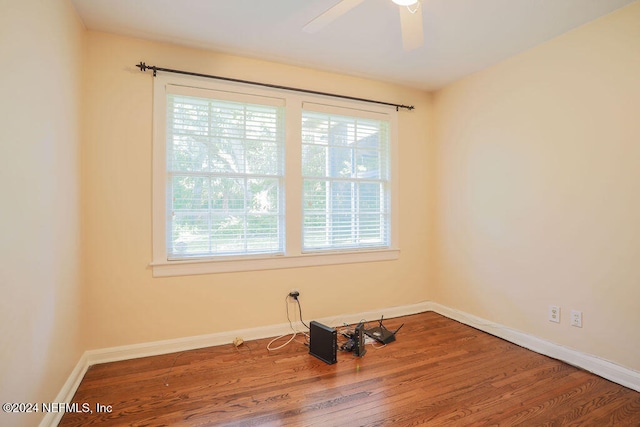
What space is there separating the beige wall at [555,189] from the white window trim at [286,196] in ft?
2.51

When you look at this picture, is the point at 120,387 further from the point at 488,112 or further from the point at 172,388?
the point at 488,112

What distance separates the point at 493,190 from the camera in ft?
10.0

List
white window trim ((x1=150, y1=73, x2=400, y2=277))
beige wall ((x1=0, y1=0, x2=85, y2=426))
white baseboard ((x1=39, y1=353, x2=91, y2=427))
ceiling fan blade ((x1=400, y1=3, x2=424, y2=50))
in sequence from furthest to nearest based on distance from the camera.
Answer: white window trim ((x1=150, y1=73, x2=400, y2=277)), ceiling fan blade ((x1=400, y1=3, x2=424, y2=50)), white baseboard ((x1=39, y1=353, x2=91, y2=427)), beige wall ((x1=0, y1=0, x2=85, y2=426))

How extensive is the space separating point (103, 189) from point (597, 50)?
3.87 metres

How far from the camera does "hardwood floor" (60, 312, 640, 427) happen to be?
1.79 meters

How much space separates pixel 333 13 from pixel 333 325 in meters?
2.70

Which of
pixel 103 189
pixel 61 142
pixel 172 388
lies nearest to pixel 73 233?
pixel 103 189

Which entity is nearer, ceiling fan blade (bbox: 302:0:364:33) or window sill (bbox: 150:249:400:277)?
ceiling fan blade (bbox: 302:0:364:33)

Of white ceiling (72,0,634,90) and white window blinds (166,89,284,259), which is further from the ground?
white ceiling (72,0,634,90)

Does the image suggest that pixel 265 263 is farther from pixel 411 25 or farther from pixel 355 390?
pixel 411 25

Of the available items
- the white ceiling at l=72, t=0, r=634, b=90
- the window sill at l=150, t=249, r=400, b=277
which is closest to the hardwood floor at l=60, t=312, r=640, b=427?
the window sill at l=150, t=249, r=400, b=277

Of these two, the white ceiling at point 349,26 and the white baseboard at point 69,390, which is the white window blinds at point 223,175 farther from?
the white baseboard at point 69,390

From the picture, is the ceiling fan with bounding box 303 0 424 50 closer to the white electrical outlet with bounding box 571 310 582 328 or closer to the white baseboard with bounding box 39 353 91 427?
the white electrical outlet with bounding box 571 310 582 328

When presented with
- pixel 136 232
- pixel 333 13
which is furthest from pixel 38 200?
pixel 333 13
